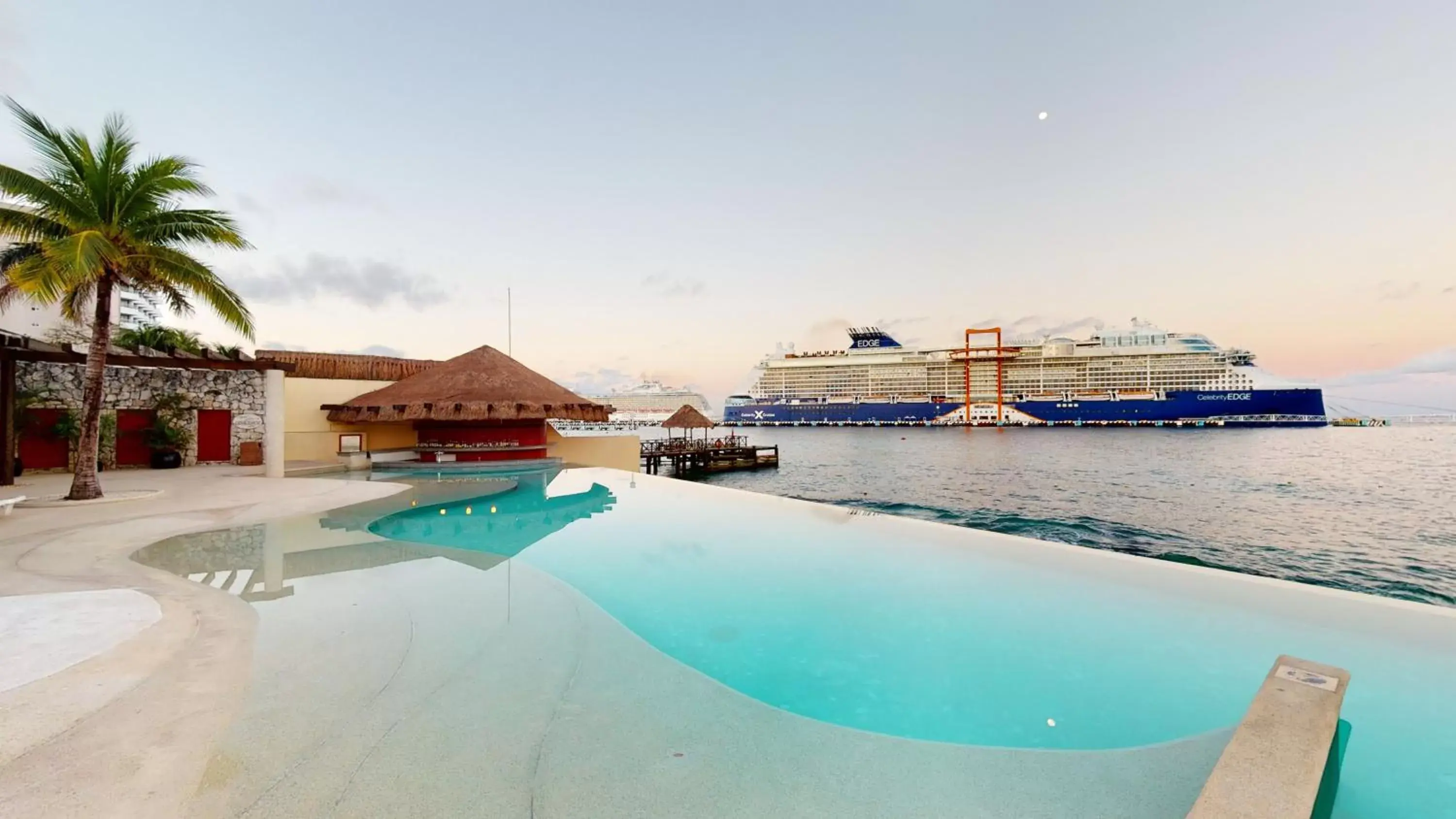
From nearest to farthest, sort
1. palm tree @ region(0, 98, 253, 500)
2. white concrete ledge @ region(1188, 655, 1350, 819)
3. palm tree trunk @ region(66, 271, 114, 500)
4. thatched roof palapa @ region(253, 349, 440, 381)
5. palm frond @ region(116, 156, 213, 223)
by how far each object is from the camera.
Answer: white concrete ledge @ region(1188, 655, 1350, 819) → palm tree @ region(0, 98, 253, 500) → palm tree trunk @ region(66, 271, 114, 500) → palm frond @ region(116, 156, 213, 223) → thatched roof palapa @ region(253, 349, 440, 381)

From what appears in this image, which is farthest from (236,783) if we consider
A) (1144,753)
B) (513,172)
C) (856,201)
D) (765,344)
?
(765,344)

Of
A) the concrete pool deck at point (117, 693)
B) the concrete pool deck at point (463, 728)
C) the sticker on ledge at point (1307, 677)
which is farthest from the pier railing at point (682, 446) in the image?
the sticker on ledge at point (1307, 677)

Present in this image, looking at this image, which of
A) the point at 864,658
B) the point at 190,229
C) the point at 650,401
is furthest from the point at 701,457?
the point at 650,401

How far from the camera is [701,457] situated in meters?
27.8

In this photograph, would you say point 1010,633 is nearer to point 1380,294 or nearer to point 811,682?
point 811,682

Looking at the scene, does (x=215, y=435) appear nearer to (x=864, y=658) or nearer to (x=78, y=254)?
(x=78, y=254)

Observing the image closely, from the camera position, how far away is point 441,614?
149 inches

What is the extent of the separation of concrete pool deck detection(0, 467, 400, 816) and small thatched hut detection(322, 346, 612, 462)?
7437 millimetres

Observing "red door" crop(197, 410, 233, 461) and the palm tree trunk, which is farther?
"red door" crop(197, 410, 233, 461)

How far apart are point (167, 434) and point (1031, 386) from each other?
6984 centimetres

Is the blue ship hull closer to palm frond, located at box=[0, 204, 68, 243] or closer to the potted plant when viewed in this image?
the potted plant

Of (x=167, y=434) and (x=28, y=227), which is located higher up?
(x=28, y=227)

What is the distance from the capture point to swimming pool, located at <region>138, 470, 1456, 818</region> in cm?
214

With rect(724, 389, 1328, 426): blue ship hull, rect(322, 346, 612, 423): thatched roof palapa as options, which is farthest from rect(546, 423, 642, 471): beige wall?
rect(724, 389, 1328, 426): blue ship hull
